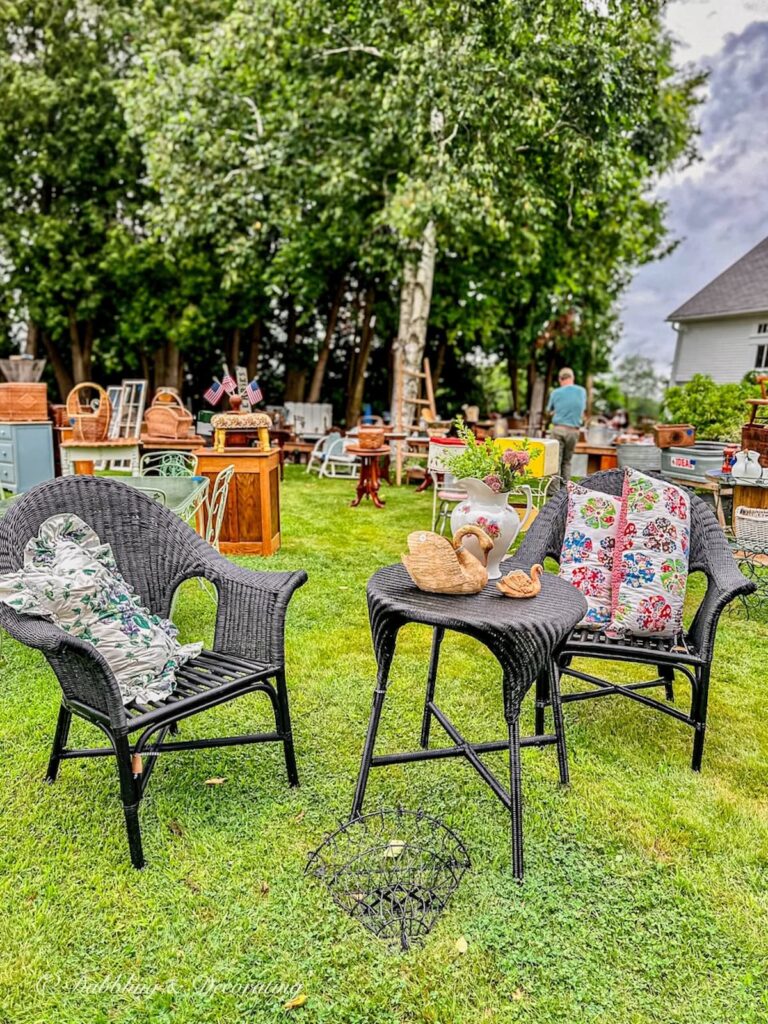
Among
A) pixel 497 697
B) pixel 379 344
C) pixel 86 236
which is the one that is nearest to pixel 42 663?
pixel 497 697

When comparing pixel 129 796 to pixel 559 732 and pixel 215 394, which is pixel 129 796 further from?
pixel 215 394

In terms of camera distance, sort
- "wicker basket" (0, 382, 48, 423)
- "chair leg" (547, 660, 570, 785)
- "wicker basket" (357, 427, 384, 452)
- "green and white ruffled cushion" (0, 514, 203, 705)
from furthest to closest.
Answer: "wicker basket" (357, 427, 384, 452) < "wicker basket" (0, 382, 48, 423) < "chair leg" (547, 660, 570, 785) < "green and white ruffled cushion" (0, 514, 203, 705)

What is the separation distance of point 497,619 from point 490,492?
1.89 ft

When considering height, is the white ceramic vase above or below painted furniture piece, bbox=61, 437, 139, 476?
above

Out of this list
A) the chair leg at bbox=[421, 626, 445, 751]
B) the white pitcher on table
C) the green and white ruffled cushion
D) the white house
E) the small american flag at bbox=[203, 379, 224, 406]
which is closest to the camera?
the green and white ruffled cushion

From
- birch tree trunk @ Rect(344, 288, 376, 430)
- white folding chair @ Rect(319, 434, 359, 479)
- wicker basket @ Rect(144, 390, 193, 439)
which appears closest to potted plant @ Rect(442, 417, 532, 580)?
wicker basket @ Rect(144, 390, 193, 439)

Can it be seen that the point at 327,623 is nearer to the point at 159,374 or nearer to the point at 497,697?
the point at 497,697

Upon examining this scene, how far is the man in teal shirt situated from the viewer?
9137 millimetres

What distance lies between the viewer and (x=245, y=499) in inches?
227

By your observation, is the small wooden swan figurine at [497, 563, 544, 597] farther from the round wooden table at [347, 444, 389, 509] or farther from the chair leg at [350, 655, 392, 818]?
the round wooden table at [347, 444, 389, 509]

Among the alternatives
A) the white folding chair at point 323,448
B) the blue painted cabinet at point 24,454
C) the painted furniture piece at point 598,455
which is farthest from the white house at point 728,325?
the blue painted cabinet at point 24,454

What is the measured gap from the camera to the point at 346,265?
50.9 ft

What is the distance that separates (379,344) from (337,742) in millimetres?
16382

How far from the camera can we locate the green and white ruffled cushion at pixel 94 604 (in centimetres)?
223
